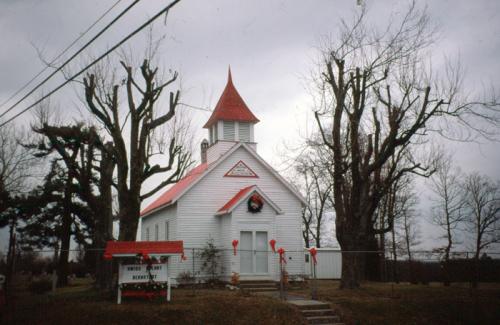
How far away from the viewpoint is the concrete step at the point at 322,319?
15492 millimetres

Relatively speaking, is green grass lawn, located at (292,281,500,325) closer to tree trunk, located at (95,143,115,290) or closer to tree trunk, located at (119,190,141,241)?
tree trunk, located at (119,190,141,241)

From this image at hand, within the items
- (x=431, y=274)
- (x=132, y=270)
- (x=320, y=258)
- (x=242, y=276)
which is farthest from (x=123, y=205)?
(x=431, y=274)

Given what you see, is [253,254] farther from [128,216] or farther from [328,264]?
[328,264]

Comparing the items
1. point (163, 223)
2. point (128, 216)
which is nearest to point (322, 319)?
point (128, 216)

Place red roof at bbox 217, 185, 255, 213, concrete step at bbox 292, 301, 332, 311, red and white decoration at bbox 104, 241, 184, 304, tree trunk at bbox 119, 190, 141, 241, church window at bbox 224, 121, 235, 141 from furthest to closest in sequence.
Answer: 1. church window at bbox 224, 121, 235, 141
2. red roof at bbox 217, 185, 255, 213
3. tree trunk at bbox 119, 190, 141, 241
4. concrete step at bbox 292, 301, 332, 311
5. red and white decoration at bbox 104, 241, 184, 304

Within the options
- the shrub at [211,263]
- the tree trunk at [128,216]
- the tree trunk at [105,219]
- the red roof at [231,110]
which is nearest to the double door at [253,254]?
the shrub at [211,263]

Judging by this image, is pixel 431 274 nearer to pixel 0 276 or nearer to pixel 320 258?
pixel 320 258

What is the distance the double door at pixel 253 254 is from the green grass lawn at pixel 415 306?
3514 mm

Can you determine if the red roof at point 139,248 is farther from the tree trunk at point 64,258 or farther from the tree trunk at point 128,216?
the tree trunk at point 64,258

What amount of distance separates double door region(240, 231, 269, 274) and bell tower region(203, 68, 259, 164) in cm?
599

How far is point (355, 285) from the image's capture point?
20.8m

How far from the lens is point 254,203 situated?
23.8 m

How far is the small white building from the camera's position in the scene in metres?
23.6

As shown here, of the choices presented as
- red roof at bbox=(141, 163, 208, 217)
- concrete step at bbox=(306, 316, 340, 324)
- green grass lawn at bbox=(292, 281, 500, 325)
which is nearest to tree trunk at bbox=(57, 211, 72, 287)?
red roof at bbox=(141, 163, 208, 217)
